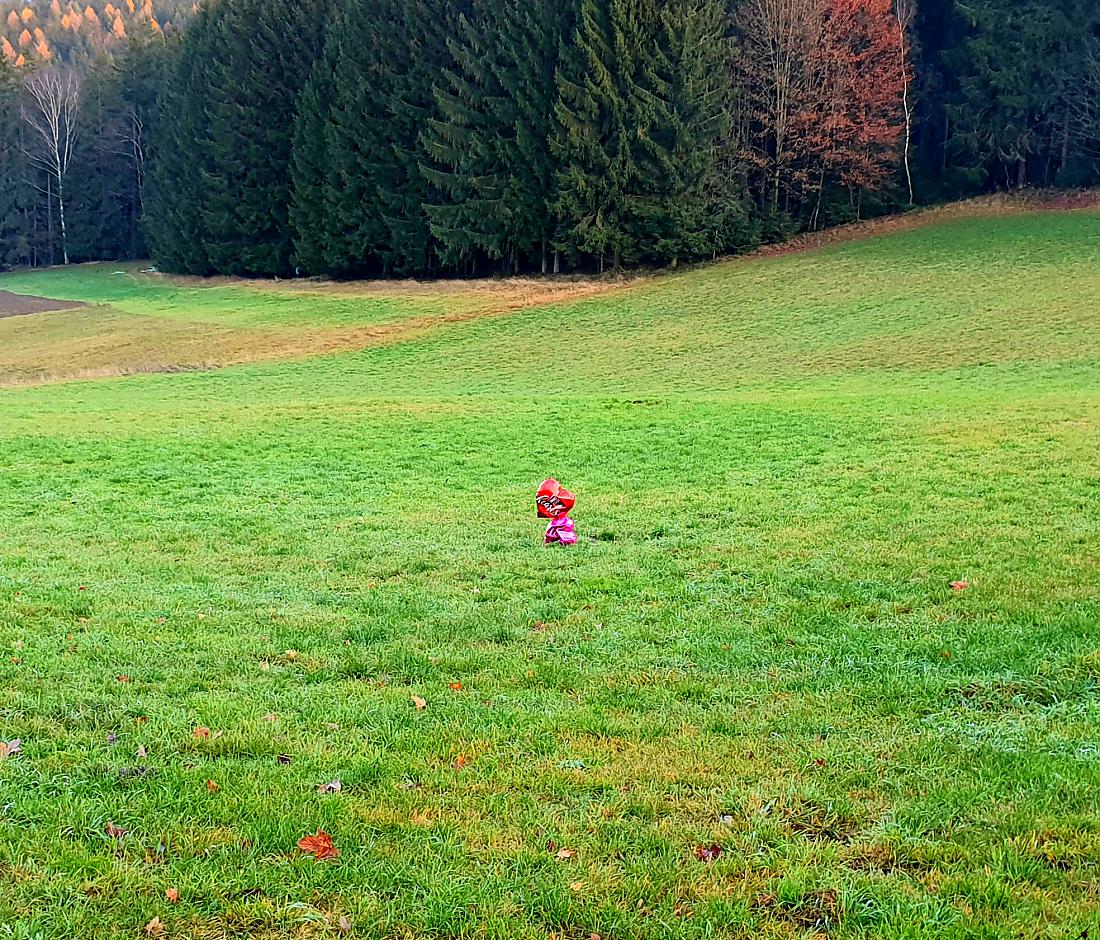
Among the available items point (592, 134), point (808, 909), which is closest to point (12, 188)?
point (592, 134)

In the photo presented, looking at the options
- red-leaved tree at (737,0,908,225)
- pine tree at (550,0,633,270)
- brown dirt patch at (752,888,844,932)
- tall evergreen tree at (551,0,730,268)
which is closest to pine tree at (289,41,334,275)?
pine tree at (550,0,633,270)

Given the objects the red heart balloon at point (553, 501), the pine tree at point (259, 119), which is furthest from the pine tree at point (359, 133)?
the red heart balloon at point (553, 501)

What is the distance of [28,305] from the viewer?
56.3 m

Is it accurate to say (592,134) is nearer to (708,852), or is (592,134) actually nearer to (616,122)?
(616,122)

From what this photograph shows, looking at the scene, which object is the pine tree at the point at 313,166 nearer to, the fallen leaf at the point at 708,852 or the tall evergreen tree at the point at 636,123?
the tall evergreen tree at the point at 636,123

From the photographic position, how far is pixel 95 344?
39438 millimetres

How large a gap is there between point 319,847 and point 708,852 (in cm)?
168

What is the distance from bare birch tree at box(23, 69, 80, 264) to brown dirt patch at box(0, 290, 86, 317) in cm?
2846

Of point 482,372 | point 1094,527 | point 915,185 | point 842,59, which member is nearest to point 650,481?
point 1094,527

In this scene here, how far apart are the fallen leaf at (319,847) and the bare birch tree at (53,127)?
93299 millimetres

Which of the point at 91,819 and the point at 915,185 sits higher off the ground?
the point at 915,185

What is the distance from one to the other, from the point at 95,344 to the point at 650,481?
33.0 metres

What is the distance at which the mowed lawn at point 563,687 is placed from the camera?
380 centimetres

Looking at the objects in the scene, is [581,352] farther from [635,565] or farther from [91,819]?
[91,819]
